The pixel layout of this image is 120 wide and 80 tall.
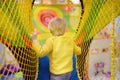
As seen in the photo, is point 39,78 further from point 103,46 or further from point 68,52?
point 103,46

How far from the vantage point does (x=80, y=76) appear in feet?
6.22

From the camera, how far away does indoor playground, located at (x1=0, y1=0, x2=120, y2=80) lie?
1.35 m

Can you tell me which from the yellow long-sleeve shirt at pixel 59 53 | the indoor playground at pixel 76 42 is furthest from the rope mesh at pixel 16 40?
the yellow long-sleeve shirt at pixel 59 53

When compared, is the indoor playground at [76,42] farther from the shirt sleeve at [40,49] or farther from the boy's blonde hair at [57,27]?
the boy's blonde hair at [57,27]

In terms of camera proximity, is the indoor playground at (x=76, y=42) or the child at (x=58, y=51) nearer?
the indoor playground at (x=76, y=42)

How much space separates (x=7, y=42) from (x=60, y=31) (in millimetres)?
356

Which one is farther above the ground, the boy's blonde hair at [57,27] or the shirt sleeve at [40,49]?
the boy's blonde hair at [57,27]

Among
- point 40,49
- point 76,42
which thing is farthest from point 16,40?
point 76,42

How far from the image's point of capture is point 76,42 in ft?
6.40

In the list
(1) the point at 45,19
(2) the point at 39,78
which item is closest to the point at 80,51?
(2) the point at 39,78

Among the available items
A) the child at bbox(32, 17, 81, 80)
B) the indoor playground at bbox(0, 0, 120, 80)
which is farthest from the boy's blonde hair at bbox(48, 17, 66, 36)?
the indoor playground at bbox(0, 0, 120, 80)

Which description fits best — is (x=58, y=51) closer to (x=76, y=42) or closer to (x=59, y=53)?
(x=59, y=53)

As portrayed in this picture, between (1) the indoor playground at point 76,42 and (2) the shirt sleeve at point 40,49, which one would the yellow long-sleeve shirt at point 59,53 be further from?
(1) the indoor playground at point 76,42

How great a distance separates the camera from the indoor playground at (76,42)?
4.42ft
